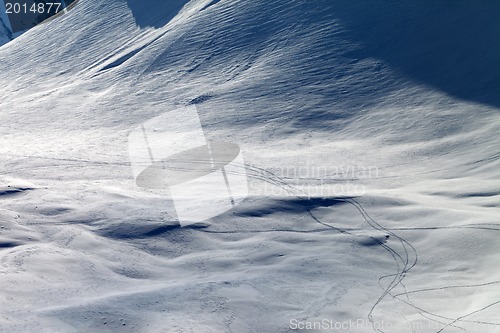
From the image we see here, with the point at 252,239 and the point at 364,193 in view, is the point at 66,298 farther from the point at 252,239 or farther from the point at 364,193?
the point at 364,193

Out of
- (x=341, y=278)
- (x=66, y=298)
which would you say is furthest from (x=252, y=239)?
(x=66, y=298)

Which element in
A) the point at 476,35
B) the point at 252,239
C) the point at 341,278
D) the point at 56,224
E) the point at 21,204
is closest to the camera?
the point at 341,278

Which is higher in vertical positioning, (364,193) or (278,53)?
(278,53)

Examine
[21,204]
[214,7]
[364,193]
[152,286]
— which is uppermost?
[214,7]

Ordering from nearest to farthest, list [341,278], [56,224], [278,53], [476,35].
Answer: [341,278]
[56,224]
[476,35]
[278,53]

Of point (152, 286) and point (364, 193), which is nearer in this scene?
point (152, 286)

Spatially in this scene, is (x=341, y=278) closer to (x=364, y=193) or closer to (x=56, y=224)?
(x=364, y=193)
